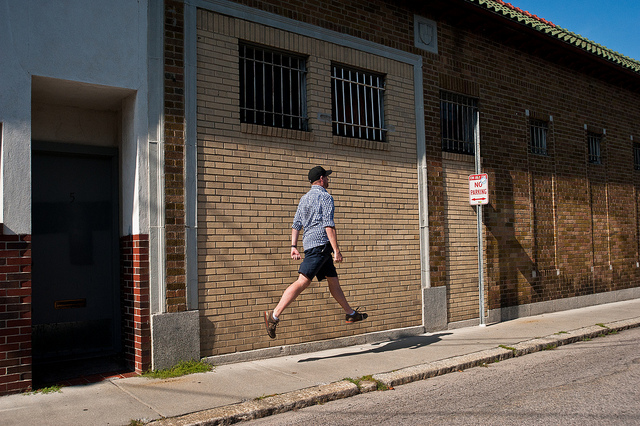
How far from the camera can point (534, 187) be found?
1082 centimetres

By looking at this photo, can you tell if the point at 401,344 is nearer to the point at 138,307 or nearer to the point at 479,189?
the point at 479,189

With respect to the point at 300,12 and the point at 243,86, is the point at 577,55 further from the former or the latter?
the point at 243,86

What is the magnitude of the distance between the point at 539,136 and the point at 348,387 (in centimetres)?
807

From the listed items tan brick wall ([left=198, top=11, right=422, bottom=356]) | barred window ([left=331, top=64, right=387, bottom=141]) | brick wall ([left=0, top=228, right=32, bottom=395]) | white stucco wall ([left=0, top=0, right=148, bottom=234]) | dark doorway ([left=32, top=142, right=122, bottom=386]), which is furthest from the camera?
barred window ([left=331, top=64, right=387, bottom=141])

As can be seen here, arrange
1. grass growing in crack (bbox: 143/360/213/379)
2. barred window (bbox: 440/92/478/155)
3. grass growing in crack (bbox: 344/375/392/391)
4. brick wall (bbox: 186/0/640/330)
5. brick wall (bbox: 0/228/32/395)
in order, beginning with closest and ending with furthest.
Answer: brick wall (bbox: 0/228/32/395) < grass growing in crack (bbox: 344/375/392/391) < grass growing in crack (bbox: 143/360/213/379) < brick wall (bbox: 186/0/640/330) < barred window (bbox: 440/92/478/155)

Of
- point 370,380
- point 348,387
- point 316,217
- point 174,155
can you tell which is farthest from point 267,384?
point 174,155

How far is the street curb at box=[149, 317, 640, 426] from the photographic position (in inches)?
174

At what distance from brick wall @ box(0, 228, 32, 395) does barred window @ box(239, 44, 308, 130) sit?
3028 mm

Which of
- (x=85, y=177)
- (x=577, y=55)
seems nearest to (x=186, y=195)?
(x=85, y=177)

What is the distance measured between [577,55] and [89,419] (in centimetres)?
1160

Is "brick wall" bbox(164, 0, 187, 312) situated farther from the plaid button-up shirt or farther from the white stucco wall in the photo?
the plaid button-up shirt

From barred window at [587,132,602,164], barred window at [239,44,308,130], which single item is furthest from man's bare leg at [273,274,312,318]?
barred window at [587,132,602,164]

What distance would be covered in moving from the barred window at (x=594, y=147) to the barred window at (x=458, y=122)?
435 cm

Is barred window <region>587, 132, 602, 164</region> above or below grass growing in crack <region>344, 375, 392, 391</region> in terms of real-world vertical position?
above
